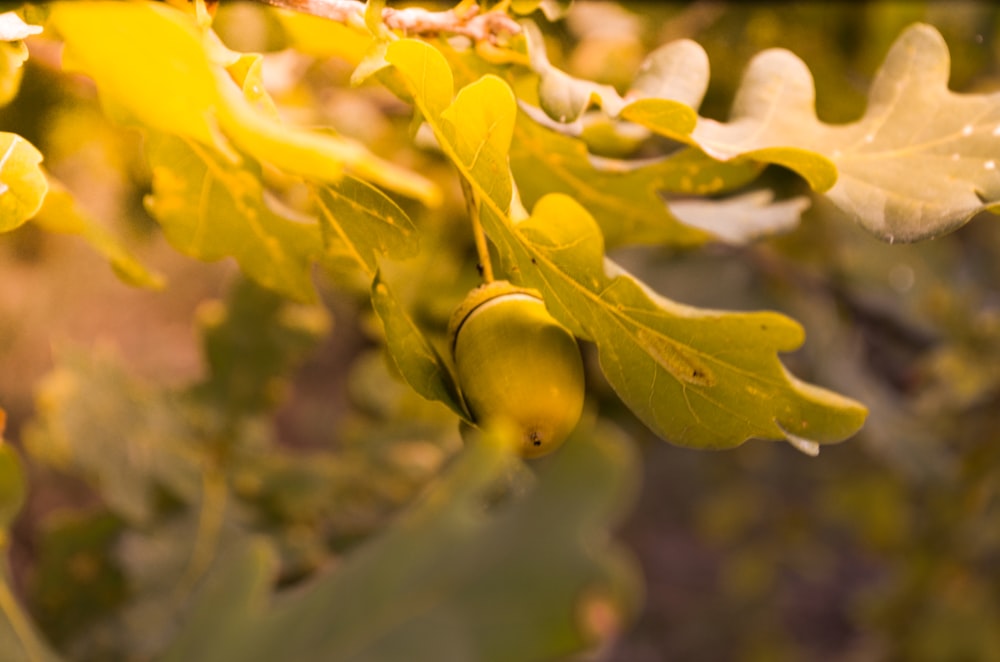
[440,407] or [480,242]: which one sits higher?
[480,242]

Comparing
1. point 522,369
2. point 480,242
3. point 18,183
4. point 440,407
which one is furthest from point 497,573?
point 440,407

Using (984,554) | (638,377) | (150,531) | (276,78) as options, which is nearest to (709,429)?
(638,377)

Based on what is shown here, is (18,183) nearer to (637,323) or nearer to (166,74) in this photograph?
(166,74)

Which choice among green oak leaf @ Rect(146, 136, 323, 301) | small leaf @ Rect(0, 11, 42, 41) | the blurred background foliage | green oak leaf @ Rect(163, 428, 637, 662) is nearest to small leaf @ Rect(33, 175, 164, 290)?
green oak leaf @ Rect(146, 136, 323, 301)

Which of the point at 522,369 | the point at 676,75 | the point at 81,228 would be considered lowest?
the point at 81,228

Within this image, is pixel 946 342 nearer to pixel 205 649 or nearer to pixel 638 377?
pixel 638 377

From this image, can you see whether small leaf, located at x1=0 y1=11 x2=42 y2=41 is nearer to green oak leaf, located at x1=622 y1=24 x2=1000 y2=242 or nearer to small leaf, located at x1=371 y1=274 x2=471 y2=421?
small leaf, located at x1=371 y1=274 x2=471 y2=421
